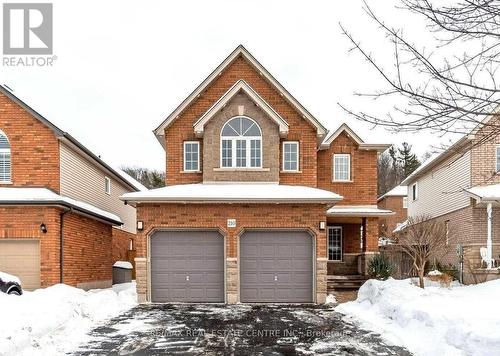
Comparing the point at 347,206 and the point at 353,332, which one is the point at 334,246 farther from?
the point at 353,332

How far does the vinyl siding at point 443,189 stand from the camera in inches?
738

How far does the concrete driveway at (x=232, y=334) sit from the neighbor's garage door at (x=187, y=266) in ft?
4.55

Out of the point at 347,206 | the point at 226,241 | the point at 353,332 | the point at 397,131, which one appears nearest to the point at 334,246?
the point at 347,206

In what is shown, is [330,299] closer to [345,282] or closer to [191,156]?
[345,282]

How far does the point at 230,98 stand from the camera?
52.5ft

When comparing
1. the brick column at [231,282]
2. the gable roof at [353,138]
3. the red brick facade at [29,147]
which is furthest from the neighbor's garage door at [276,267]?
the red brick facade at [29,147]

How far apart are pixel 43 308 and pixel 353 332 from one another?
7.39 meters

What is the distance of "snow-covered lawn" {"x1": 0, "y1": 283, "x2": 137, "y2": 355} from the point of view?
25.2ft

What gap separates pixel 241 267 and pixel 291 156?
191 inches


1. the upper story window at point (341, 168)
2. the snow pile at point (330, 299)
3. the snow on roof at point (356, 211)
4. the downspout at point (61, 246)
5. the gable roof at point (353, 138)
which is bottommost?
the snow pile at point (330, 299)

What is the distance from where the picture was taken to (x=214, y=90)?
17203mm

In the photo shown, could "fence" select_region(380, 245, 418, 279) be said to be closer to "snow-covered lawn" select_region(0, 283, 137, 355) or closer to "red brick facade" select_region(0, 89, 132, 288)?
"snow-covered lawn" select_region(0, 283, 137, 355)

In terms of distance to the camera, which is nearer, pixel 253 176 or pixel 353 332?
pixel 353 332

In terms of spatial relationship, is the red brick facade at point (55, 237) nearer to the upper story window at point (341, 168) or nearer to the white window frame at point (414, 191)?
the upper story window at point (341, 168)
